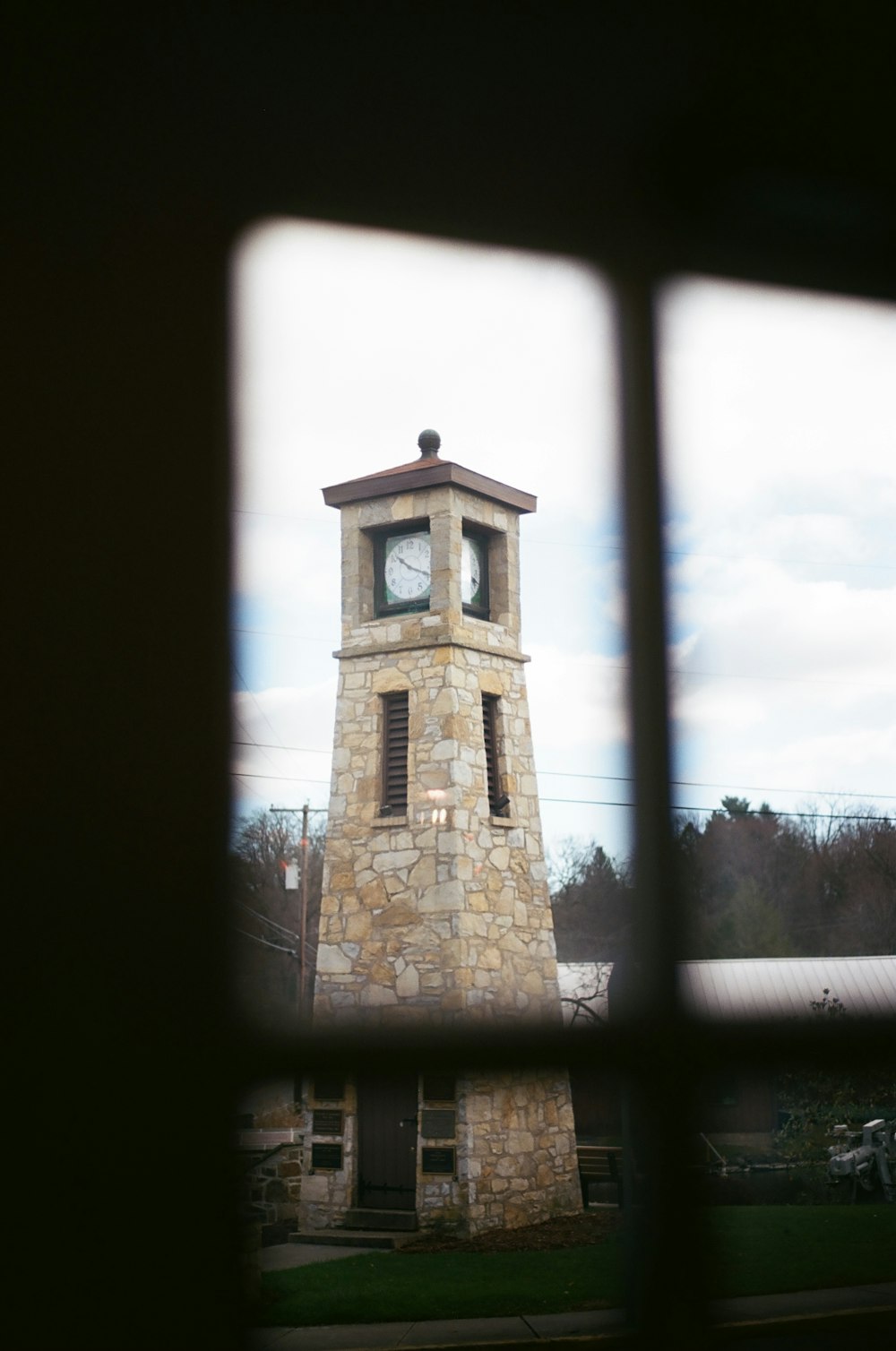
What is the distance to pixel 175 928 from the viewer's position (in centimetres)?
113

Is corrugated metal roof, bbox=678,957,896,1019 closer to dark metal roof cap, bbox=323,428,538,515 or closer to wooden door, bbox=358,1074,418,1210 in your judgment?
wooden door, bbox=358,1074,418,1210

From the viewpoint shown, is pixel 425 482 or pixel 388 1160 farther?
pixel 425 482

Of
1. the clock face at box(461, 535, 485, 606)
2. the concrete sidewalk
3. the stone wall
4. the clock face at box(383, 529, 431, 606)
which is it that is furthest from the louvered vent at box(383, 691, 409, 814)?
the concrete sidewalk

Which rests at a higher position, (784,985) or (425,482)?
(425,482)

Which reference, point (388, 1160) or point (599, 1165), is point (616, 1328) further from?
point (388, 1160)

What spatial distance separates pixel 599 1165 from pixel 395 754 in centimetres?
406

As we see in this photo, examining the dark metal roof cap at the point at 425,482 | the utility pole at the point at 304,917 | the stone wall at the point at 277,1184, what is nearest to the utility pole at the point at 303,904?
the utility pole at the point at 304,917

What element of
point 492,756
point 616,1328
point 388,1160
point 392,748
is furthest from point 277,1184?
point 392,748

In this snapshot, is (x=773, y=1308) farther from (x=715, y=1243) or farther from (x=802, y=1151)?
(x=802, y=1151)

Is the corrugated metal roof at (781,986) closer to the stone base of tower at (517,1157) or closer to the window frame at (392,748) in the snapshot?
the stone base of tower at (517,1157)

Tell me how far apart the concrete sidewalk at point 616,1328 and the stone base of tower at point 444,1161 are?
0.87ft

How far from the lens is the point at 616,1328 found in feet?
3.93

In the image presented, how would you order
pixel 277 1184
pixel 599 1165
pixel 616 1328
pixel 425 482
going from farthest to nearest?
pixel 425 482, pixel 599 1165, pixel 277 1184, pixel 616 1328

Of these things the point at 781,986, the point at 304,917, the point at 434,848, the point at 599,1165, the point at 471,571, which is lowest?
the point at 599,1165
